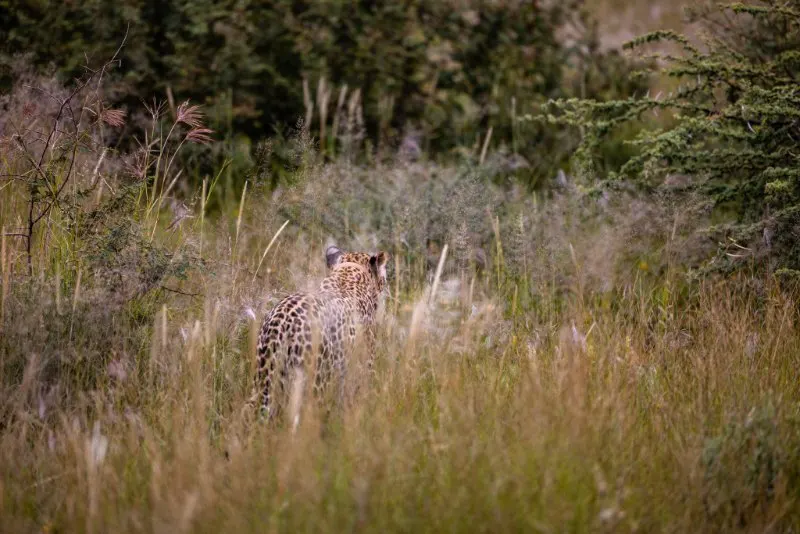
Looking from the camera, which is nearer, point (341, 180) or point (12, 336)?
point (12, 336)

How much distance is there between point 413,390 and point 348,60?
5.03 metres

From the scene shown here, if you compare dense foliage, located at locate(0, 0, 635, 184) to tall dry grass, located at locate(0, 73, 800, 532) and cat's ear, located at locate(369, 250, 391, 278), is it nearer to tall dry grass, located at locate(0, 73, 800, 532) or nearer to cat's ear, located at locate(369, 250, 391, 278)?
tall dry grass, located at locate(0, 73, 800, 532)

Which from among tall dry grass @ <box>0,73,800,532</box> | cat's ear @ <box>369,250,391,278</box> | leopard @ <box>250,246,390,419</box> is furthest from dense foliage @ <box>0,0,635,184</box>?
leopard @ <box>250,246,390,419</box>

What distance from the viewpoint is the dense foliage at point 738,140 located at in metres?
5.20

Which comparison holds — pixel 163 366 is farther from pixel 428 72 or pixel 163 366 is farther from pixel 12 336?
pixel 428 72

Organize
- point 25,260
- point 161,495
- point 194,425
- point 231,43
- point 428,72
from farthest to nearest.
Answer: point 428,72, point 231,43, point 25,260, point 194,425, point 161,495

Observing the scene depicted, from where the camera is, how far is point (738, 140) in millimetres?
5922

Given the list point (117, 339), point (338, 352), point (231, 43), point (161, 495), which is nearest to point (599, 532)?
point (161, 495)

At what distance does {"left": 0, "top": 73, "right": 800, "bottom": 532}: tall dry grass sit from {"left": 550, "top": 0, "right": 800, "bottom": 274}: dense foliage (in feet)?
0.90

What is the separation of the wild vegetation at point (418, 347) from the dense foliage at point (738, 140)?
0.03m

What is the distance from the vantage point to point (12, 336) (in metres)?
3.92

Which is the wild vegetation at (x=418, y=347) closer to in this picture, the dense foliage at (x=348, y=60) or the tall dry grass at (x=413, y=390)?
the tall dry grass at (x=413, y=390)

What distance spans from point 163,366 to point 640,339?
8.39 ft

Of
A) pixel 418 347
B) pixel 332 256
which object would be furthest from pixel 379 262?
pixel 418 347
